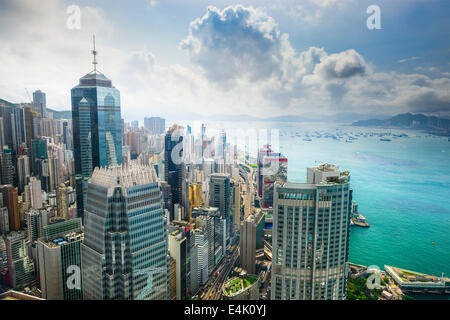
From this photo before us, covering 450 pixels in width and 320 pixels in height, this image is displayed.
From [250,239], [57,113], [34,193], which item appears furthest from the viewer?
[250,239]

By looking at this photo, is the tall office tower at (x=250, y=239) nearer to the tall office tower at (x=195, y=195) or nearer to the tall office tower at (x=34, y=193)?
the tall office tower at (x=195, y=195)

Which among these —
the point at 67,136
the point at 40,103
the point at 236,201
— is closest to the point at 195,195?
the point at 236,201

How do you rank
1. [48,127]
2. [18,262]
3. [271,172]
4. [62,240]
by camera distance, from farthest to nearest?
[271,172], [48,127], [18,262], [62,240]

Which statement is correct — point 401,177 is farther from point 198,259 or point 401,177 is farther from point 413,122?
point 198,259

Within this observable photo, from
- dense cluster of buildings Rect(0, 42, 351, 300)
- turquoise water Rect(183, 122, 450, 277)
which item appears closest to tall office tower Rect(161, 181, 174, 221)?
dense cluster of buildings Rect(0, 42, 351, 300)

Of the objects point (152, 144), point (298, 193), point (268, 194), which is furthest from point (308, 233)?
point (152, 144)

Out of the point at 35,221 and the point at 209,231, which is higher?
the point at 35,221

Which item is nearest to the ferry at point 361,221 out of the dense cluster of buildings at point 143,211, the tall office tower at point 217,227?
the dense cluster of buildings at point 143,211
